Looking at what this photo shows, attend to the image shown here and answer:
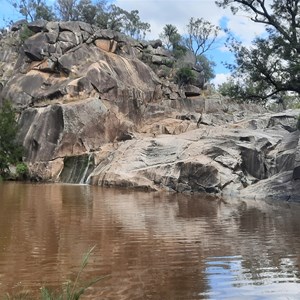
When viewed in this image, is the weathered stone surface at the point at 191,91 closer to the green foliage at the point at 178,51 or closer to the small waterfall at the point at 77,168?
the green foliage at the point at 178,51

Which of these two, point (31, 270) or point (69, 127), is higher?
point (69, 127)

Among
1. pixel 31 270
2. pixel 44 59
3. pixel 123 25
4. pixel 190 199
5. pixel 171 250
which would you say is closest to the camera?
pixel 31 270

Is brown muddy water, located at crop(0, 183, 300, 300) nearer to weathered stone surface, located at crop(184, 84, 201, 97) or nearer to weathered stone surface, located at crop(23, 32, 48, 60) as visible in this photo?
weathered stone surface, located at crop(23, 32, 48, 60)

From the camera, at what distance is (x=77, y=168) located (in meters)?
32.9

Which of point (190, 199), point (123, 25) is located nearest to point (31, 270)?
point (190, 199)

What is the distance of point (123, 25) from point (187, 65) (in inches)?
445

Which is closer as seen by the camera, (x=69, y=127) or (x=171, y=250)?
(x=171, y=250)

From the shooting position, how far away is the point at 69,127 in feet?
113

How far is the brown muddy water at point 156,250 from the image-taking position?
623cm

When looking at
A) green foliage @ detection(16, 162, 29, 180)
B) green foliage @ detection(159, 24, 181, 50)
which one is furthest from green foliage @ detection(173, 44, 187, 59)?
green foliage @ detection(16, 162, 29, 180)

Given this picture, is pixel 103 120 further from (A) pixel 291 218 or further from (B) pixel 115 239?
(B) pixel 115 239


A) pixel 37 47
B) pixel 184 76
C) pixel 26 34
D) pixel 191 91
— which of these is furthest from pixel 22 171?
pixel 184 76

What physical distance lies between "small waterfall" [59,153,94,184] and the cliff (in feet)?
0.28

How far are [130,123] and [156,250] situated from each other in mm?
30357
